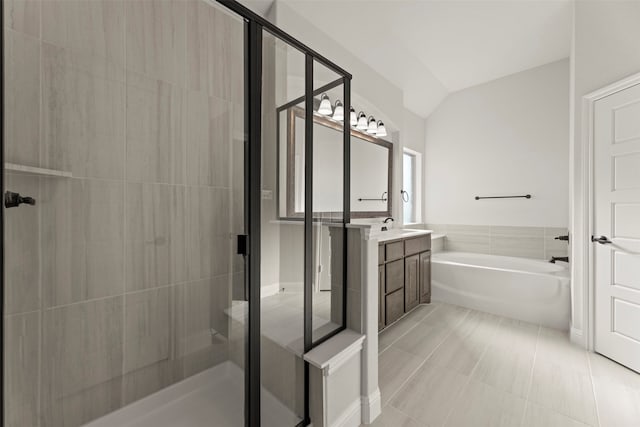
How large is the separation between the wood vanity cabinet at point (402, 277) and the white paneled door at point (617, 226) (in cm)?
135

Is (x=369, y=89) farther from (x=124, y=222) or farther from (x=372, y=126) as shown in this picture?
(x=124, y=222)

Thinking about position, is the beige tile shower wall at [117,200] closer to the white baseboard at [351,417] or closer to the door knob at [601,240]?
the white baseboard at [351,417]

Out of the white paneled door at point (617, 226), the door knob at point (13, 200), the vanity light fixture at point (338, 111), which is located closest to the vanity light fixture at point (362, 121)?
the vanity light fixture at point (338, 111)

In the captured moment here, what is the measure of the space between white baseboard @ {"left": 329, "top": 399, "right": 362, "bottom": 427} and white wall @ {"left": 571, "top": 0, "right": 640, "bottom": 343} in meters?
2.08

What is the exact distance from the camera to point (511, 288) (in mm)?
2758

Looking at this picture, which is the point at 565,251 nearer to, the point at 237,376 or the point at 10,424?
the point at 237,376

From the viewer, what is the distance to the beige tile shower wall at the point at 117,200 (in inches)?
43.6

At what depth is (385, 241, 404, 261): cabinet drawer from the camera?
7.84 feet

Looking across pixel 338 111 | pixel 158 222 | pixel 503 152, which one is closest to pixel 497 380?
pixel 338 111

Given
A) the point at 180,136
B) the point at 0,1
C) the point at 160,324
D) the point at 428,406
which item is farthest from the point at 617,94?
the point at 160,324

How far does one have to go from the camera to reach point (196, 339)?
160 cm

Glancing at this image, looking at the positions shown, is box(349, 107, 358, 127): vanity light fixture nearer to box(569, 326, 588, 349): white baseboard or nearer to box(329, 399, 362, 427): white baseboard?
box(329, 399, 362, 427): white baseboard

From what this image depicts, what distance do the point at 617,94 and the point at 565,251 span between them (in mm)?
1963

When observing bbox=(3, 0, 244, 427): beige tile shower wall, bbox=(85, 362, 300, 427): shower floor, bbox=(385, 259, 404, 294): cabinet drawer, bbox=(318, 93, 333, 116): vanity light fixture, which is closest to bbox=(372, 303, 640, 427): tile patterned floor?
bbox=(385, 259, 404, 294): cabinet drawer
